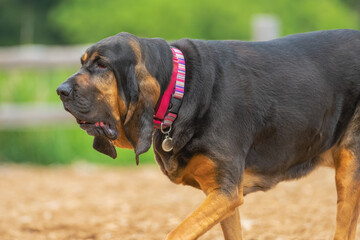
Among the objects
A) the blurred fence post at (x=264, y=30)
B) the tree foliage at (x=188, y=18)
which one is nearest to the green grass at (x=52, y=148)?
the blurred fence post at (x=264, y=30)

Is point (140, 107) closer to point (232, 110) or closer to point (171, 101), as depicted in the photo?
point (171, 101)

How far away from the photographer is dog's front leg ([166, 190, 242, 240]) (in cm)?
383

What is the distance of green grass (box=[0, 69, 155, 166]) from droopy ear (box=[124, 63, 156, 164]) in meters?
6.01

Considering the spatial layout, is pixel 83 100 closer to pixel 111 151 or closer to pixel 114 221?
pixel 111 151

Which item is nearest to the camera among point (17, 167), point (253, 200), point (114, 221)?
point (114, 221)

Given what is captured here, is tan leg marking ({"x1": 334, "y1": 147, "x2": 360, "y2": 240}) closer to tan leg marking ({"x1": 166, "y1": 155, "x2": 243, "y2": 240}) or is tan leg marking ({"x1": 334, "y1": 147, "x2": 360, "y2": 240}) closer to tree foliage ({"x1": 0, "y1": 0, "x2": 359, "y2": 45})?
tan leg marking ({"x1": 166, "y1": 155, "x2": 243, "y2": 240})

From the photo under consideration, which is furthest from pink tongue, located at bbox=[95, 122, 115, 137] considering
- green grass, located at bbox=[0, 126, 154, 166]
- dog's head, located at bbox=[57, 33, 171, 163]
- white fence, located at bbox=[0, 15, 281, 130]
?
green grass, located at bbox=[0, 126, 154, 166]

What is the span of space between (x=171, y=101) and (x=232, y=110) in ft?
1.29

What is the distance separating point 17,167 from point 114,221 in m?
3.97

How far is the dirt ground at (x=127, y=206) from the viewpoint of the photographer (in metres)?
5.58

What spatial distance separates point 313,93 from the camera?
439 cm

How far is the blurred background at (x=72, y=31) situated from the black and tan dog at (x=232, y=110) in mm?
5647

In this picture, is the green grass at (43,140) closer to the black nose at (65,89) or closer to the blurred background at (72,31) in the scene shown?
the blurred background at (72,31)

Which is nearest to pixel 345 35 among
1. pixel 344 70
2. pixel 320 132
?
pixel 344 70
